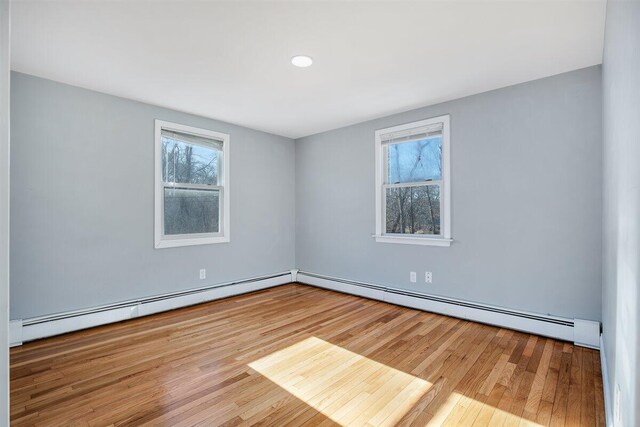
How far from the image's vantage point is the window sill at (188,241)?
3.66 metres

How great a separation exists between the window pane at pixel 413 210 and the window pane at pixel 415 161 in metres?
0.13

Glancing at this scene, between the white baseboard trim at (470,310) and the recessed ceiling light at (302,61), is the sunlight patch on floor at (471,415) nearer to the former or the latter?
the white baseboard trim at (470,310)

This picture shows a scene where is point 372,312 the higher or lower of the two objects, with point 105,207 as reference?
lower

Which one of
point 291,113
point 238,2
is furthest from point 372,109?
point 238,2

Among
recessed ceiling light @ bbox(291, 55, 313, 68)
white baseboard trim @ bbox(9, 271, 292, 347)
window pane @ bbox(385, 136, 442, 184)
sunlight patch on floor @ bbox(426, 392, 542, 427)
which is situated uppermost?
recessed ceiling light @ bbox(291, 55, 313, 68)

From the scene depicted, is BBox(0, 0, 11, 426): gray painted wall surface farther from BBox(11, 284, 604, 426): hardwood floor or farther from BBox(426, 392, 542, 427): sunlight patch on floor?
BBox(426, 392, 542, 427): sunlight patch on floor

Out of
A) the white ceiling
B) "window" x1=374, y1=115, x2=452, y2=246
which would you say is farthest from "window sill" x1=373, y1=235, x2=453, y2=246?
the white ceiling

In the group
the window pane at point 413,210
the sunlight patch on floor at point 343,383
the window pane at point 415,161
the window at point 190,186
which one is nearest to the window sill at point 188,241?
the window at point 190,186

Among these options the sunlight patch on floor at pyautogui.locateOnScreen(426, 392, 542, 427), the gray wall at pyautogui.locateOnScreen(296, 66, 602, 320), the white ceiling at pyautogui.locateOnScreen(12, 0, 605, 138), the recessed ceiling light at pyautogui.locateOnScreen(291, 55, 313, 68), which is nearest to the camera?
the sunlight patch on floor at pyautogui.locateOnScreen(426, 392, 542, 427)

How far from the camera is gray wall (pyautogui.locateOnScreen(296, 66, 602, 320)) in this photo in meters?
2.68

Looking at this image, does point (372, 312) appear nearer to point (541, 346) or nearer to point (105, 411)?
point (541, 346)

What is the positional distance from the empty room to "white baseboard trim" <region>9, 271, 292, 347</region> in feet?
0.07

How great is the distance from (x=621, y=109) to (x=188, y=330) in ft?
11.6

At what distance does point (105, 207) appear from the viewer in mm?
3256
